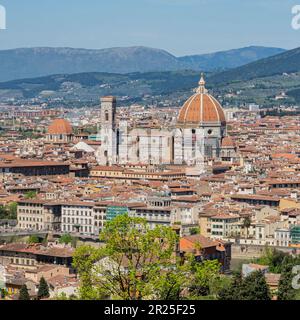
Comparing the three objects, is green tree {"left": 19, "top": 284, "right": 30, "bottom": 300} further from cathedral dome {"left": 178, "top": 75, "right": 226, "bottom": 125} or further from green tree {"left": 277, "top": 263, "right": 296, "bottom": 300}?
cathedral dome {"left": 178, "top": 75, "right": 226, "bottom": 125}

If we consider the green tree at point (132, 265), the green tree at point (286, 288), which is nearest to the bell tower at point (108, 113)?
the green tree at point (286, 288)

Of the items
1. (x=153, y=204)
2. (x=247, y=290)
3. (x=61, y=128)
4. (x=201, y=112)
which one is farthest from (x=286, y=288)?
(x=61, y=128)

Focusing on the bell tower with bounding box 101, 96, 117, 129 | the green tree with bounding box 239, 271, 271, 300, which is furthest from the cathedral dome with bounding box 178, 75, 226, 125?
the green tree with bounding box 239, 271, 271, 300

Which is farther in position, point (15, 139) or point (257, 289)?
point (15, 139)

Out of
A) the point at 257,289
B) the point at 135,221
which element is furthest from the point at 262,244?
the point at 135,221

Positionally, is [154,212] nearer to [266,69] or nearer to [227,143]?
[227,143]

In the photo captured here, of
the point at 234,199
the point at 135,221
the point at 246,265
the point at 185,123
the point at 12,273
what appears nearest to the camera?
the point at 135,221
